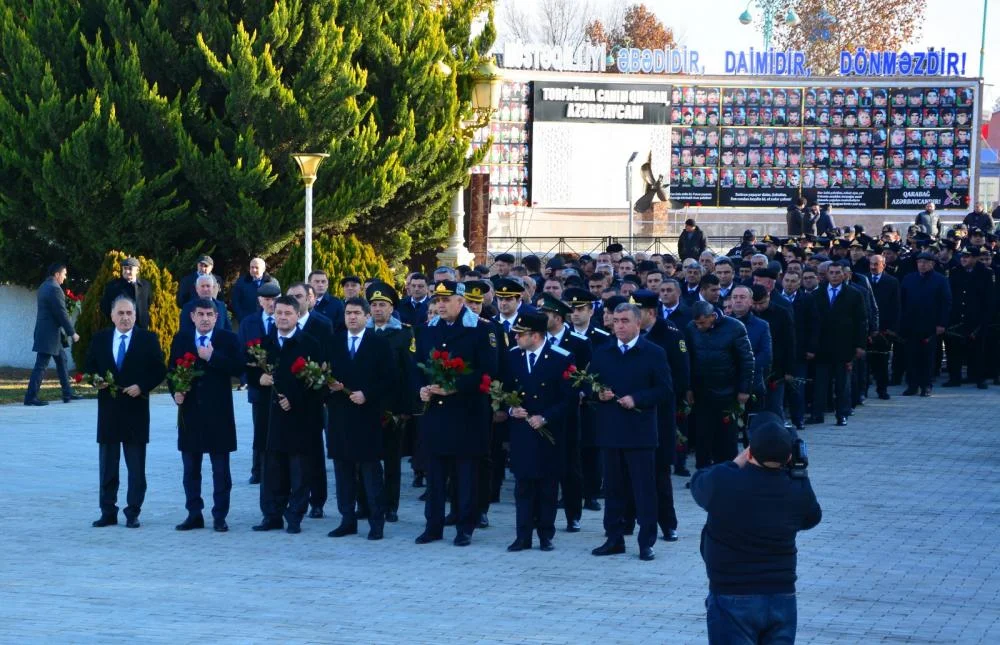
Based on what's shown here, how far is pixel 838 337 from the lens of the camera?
19.2m

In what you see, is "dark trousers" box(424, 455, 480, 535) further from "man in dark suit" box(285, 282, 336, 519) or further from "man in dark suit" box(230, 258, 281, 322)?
"man in dark suit" box(230, 258, 281, 322)

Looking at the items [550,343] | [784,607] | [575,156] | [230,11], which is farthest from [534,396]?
[575,156]

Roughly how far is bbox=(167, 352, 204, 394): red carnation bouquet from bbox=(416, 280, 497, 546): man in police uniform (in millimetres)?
1842

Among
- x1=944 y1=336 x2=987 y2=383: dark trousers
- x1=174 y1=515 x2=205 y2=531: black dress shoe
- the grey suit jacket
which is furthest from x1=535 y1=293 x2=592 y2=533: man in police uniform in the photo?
x1=944 y1=336 x2=987 y2=383: dark trousers

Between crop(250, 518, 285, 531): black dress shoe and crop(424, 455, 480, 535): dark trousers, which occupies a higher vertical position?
crop(424, 455, 480, 535): dark trousers

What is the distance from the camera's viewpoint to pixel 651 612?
9.95 metres

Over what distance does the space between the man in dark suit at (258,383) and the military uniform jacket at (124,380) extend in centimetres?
100

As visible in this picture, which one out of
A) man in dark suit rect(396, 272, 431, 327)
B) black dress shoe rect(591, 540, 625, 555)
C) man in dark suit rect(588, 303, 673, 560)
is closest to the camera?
man in dark suit rect(588, 303, 673, 560)

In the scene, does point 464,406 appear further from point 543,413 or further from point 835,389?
point 835,389

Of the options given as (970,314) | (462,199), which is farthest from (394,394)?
(462,199)

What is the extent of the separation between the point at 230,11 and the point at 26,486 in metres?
12.9

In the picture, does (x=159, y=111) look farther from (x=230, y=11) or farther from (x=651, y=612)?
(x=651, y=612)

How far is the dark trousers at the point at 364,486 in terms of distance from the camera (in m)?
12.3

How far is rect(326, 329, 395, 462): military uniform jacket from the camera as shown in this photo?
12.4 m
